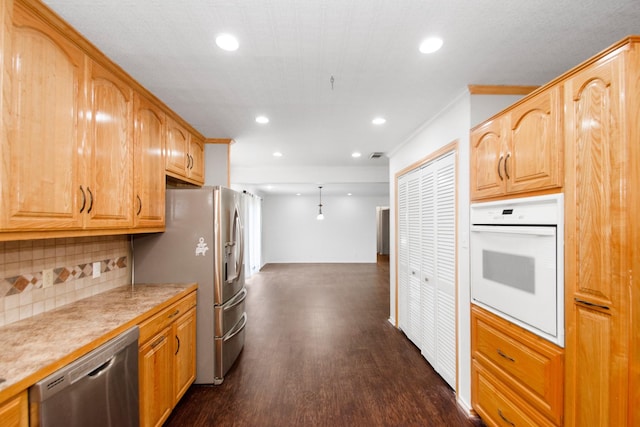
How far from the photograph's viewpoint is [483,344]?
79.0 inches

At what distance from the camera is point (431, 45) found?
1687mm

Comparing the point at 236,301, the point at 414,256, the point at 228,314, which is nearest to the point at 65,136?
the point at 228,314

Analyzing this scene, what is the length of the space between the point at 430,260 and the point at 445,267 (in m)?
0.32

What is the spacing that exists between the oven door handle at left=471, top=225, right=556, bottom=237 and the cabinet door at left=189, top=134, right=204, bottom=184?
289cm

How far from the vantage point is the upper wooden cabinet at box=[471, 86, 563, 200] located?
4.80 feet

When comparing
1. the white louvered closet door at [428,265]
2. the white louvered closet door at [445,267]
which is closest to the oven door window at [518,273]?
the white louvered closet door at [445,267]

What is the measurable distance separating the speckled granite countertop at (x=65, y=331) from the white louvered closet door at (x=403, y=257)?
2.62 m

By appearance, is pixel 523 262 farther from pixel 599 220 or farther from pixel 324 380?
pixel 324 380

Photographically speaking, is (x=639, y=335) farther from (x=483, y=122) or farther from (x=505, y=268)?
(x=483, y=122)

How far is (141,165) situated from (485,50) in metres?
2.52

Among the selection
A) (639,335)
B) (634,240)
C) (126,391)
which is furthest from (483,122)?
(126,391)

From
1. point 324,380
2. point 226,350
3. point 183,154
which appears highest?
point 183,154

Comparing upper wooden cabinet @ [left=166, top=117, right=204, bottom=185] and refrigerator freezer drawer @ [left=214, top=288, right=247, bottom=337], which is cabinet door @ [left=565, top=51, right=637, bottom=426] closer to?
refrigerator freezer drawer @ [left=214, top=288, right=247, bottom=337]

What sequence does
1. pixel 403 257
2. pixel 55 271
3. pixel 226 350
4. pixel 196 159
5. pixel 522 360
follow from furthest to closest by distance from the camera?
pixel 403 257 → pixel 196 159 → pixel 226 350 → pixel 55 271 → pixel 522 360
